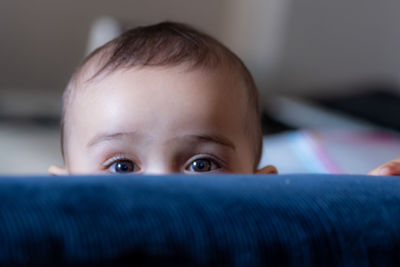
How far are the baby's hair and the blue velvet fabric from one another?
1.27ft

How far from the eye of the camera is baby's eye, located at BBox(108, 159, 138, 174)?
657mm

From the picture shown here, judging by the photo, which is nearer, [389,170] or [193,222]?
[193,222]

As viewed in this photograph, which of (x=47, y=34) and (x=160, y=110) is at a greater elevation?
(x=47, y=34)

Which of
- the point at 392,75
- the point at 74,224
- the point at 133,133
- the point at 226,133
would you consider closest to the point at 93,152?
the point at 133,133

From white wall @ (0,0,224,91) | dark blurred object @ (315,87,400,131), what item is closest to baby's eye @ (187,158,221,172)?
dark blurred object @ (315,87,400,131)

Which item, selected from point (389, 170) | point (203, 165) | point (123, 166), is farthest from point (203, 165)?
point (389, 170)

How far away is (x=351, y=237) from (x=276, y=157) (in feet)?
3.83

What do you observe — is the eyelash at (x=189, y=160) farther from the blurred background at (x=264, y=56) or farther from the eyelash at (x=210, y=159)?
the blurred background at (x=264, y=56)

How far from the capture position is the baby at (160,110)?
2.14 feet

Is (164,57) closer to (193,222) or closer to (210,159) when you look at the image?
(210,159)

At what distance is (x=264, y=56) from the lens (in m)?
3.33

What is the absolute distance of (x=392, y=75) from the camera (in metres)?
3.37

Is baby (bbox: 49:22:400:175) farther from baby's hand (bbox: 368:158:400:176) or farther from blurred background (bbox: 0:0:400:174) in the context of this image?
blurred background (bbox: 0:0:400:174)

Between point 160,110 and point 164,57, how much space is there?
3.7 inches
